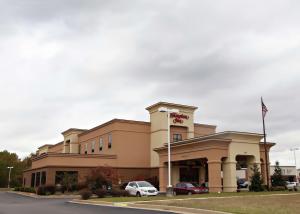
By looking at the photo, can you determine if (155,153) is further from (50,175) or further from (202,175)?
(50,175)

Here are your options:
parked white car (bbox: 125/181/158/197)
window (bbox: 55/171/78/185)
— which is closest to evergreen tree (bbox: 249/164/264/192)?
parked white car (bbox: 125/181/158/197)

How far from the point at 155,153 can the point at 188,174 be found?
661cm

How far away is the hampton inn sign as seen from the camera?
141 ft

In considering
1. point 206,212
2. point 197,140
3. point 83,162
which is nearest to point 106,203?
point 206,212

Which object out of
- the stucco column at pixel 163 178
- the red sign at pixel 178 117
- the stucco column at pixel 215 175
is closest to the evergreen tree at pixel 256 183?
the stucco column at pixel 215 175

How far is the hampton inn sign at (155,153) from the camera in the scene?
42844 millimetres

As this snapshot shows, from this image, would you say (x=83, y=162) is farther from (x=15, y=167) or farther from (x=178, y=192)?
(x=15, y=167)

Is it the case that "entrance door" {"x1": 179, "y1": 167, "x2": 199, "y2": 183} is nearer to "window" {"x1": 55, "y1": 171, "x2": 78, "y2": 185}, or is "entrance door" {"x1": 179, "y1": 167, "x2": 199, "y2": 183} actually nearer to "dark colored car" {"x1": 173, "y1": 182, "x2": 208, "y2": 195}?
"dark colored car" {"x1": 173, "y1": 182, "x2": 208, "y2": 195}

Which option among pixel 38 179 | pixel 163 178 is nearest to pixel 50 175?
pixel 38 179

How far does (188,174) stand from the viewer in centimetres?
5378

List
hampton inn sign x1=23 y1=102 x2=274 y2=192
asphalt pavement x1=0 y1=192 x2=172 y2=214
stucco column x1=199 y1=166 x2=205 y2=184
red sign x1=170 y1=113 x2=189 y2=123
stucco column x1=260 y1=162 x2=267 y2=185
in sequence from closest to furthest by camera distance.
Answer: asphalt pavement x1=0 y1=192 x2=172 y2=214, hampton inn sign x1=23 y1=102 x2=274 y2=192, stucco column x1=260 y1=162 x2=267 y2=185, stucco column x1=199 y1=166 x2=205 y2=184, red sign x1=170 y1=113 x2=189 y2=123

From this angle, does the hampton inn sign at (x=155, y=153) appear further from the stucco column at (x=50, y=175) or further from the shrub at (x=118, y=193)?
the shrub at (x=118, y=193)

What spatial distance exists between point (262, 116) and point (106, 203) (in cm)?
2278

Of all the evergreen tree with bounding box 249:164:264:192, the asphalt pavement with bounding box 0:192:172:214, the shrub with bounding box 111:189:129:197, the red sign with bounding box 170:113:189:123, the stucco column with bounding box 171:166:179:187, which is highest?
the red sign with bounding box 170:113:189:123
